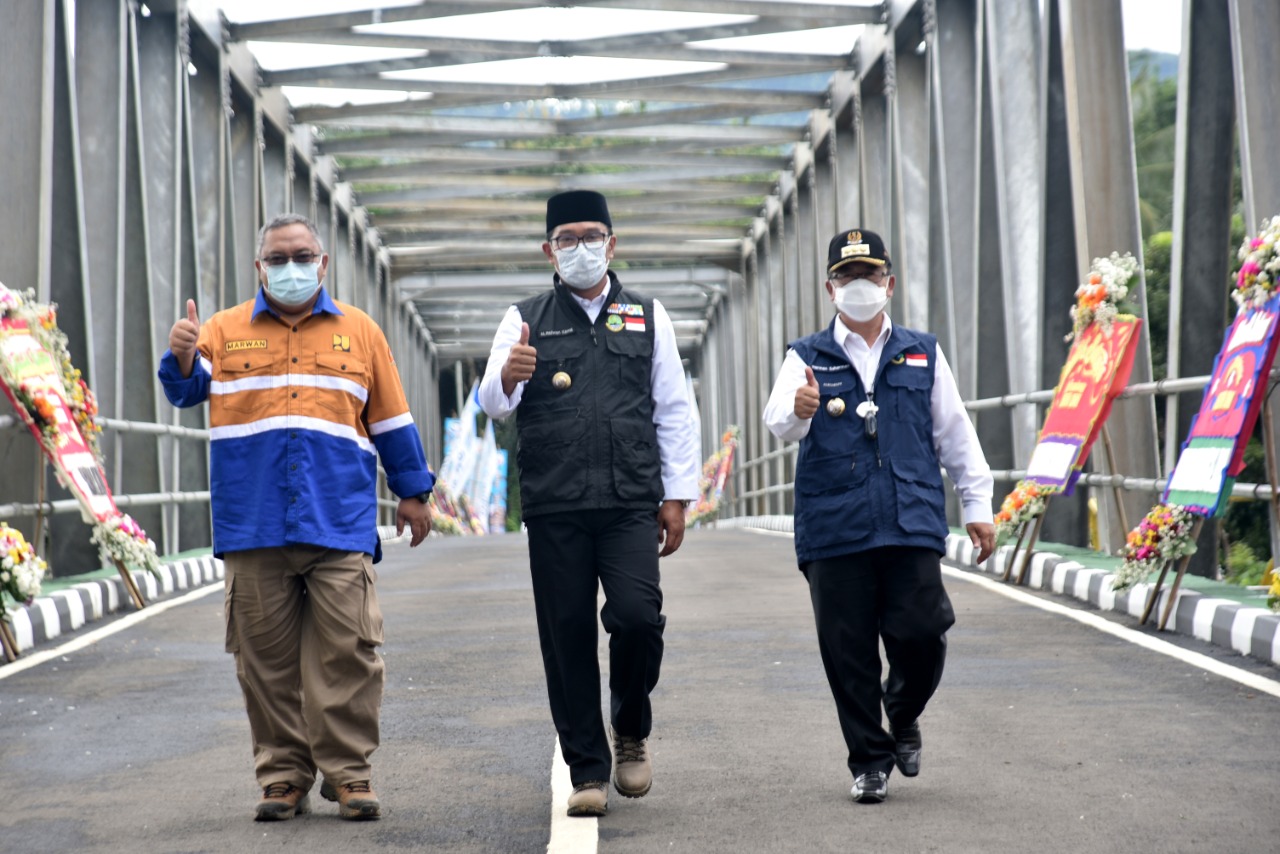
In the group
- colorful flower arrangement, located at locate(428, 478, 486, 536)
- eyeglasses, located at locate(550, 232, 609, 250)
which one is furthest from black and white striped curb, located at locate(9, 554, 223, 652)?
colorful flower arrangement, located at locate(428, 478, 486, 536)

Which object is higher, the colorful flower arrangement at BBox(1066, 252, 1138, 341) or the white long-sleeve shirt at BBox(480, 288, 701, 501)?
the colorful flower arrangement at BBox(1066, 252, 1138, 341)

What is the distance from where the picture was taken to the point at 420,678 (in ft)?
24.3

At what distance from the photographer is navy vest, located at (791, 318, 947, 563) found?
493 centimetres

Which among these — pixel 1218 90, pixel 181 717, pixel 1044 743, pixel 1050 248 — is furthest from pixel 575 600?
pixel 1050 248

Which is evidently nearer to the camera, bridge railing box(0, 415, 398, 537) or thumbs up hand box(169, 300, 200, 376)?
thumbs up hand box(169, 300, 200, 376)

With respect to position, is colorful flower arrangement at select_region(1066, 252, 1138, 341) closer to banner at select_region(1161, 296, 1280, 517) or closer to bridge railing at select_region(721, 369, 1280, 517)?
bridge railing at select_region(721, 369, 1280, 517)

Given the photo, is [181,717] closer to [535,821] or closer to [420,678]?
[420,678]

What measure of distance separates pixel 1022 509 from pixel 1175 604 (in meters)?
2.52

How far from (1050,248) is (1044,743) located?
7937mm

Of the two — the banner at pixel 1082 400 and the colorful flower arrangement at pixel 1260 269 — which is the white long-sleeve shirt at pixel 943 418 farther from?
the banner at pixel 1082 400

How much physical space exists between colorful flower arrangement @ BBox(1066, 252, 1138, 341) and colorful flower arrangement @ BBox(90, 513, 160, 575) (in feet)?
17.6

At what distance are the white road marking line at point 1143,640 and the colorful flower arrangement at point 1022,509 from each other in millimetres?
329

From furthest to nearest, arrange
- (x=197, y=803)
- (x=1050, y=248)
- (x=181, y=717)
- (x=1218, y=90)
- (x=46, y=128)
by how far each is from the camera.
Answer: (x=1050, y=248) < (x=46, y=128) < (x=1218, y=90) < (x=181, y=717) < (x=197, y=803)

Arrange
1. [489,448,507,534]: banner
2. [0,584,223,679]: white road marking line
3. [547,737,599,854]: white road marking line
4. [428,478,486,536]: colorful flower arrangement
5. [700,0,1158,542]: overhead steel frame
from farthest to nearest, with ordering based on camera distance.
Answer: [489,448,507,534]: banner → [428,478,486,536]: colorful flower arrangement → [700,0,1158,542]: overhead steel frame → [0,584,223,679]: white road marking line → [547,737,599,854]: white road marking line
